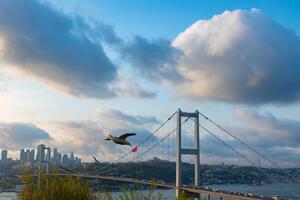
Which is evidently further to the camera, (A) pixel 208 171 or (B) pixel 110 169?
(A) pixel 208 171

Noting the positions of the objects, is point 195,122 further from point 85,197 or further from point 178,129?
point 85,197

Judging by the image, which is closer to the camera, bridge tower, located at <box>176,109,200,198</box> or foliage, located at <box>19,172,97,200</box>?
foliage, located at <box>19,172,97,200</box>

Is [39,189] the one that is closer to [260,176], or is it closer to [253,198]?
[253,198]

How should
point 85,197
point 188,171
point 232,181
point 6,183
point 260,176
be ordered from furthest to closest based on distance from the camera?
1. point 260,176
2. point 232,181
3. point 6,183
4. point 188,171
5. point 85,197

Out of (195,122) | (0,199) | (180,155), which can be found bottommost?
(0,199)

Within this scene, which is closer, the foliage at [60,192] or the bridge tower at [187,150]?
the foliage at [60,192]

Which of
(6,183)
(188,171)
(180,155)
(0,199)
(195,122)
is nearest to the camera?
(180,155)

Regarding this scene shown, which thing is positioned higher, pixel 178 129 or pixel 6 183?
pixel 178 129

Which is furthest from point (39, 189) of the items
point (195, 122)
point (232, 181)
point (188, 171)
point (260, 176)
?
point (260, 176)

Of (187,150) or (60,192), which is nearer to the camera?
(60,192)
